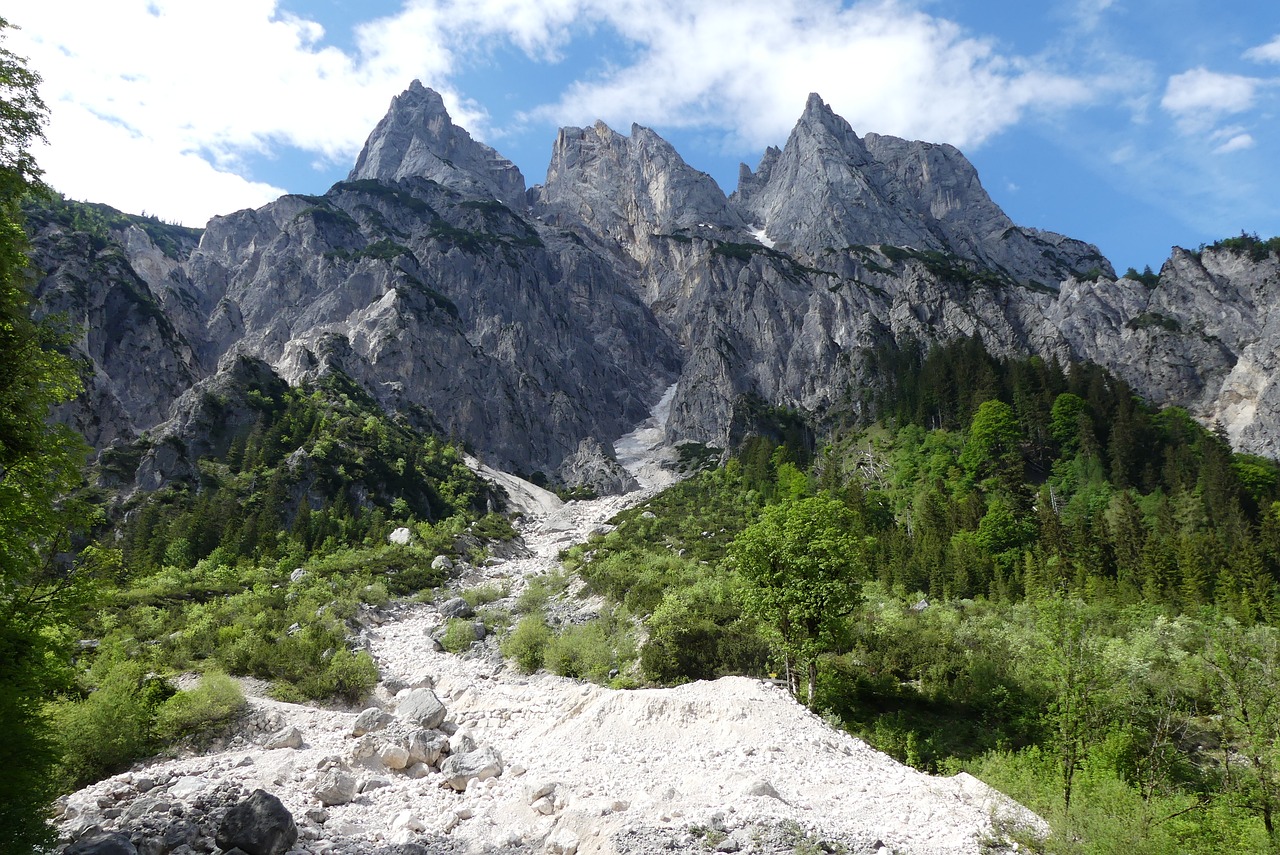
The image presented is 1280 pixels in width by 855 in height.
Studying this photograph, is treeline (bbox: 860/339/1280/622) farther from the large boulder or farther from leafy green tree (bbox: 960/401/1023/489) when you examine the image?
the large boulder

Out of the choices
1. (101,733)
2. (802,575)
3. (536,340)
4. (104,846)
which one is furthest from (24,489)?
(536,340)

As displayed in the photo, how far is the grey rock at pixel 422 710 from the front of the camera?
24.4 metres

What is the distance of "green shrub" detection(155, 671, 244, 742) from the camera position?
22.9m

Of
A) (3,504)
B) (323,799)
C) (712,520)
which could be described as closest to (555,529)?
(712,520)

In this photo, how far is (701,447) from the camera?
548ft

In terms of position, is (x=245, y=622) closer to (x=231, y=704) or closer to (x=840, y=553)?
(x=231, y=704)

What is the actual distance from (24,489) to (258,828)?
9148 mm

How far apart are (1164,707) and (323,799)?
29904 millimetres

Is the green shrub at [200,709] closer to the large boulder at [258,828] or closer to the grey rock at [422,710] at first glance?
the grey rock at [422,710]

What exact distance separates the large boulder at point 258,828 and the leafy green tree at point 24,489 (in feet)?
12.2

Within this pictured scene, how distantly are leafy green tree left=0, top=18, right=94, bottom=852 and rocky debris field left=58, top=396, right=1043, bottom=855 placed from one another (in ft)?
9.89

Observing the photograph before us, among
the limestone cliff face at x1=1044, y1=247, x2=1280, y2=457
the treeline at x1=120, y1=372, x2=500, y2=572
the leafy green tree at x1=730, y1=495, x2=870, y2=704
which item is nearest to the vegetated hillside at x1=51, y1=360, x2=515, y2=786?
the treeline at x1=120, y1=372, x2=500, y2=572

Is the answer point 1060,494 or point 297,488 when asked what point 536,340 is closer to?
point 297,488

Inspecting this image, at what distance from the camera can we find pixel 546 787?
59.4ft
